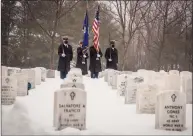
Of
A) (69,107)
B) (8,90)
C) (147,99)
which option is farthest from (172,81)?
(69,107)

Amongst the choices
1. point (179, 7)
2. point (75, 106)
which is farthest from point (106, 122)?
point (179, 7)

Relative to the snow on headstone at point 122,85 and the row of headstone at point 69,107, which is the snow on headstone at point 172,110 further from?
the snow on headstone at point 122,85

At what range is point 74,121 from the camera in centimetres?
305

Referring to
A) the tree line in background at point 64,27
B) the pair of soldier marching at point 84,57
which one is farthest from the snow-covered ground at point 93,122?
A: the tree line in background at point 64,27

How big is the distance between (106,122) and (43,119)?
711 millimetres

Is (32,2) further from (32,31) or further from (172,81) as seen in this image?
(172,81)

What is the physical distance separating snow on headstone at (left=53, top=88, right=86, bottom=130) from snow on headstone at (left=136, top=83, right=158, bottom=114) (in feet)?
4.23

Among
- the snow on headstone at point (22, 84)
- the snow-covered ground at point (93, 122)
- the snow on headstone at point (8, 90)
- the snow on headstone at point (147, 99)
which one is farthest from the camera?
the snow on headstone at point (22, 84)

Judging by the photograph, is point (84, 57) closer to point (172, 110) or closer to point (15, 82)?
point (15, 82)

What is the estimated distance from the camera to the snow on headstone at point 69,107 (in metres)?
3.00

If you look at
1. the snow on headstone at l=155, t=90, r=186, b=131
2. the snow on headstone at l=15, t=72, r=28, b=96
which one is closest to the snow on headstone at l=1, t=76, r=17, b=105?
the snow on headstone at l=15, t=72, r=28, b=96

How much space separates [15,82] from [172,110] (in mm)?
2733

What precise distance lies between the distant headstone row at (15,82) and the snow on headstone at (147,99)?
75.9 inches

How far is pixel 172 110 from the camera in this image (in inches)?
123
